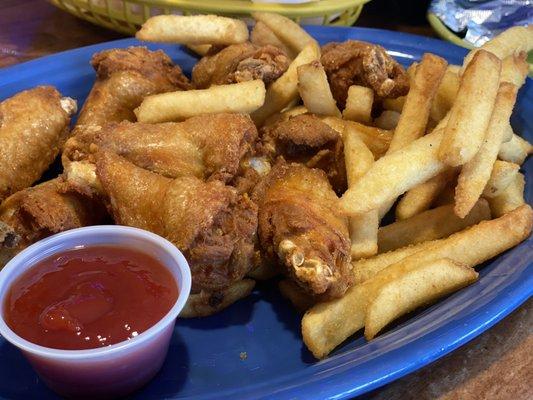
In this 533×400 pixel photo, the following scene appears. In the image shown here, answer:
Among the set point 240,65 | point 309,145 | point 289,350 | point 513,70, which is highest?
point 513,70

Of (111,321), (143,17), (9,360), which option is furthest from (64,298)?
(143,17)

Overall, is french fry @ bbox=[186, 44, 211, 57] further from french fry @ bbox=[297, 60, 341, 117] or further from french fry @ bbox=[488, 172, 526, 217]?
french fry @ bbox=[488, 172, 526, 217]

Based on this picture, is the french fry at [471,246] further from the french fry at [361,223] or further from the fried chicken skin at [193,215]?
the fried chicken skin at [193,215]

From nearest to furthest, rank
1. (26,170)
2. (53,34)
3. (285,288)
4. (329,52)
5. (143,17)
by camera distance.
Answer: (285,288)
(26,170)
(329,52)
(143,17)
(53,34)

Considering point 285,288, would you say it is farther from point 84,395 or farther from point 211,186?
point 84,395

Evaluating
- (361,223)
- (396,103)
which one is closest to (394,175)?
(361,223)

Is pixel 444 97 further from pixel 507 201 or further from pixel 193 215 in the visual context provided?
pixel 193 215
